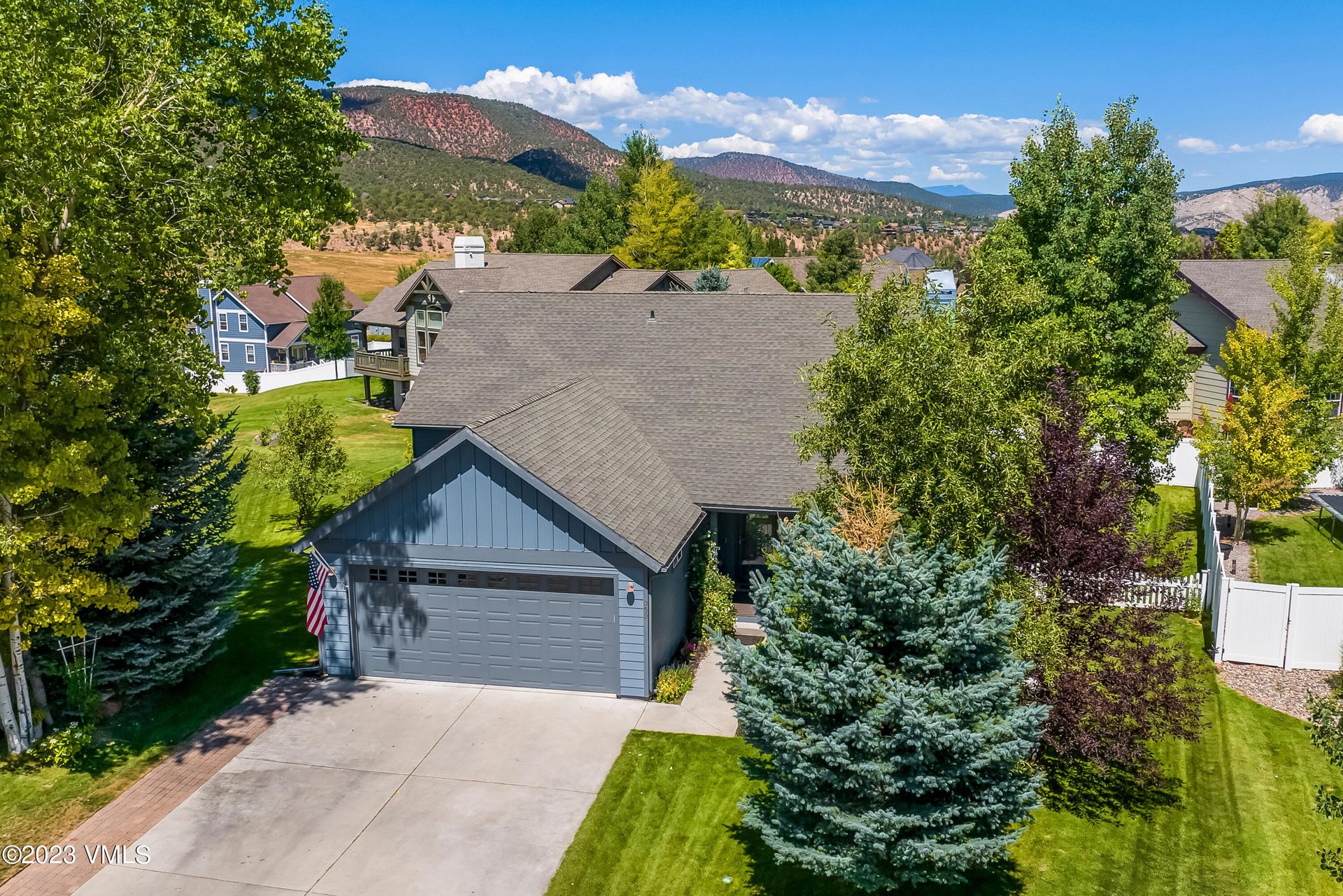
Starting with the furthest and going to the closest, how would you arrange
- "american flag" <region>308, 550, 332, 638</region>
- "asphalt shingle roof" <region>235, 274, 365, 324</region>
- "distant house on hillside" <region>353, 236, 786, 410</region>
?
"asphalt shingle roof" <region>235, 274, 365, 324</region> < "distant house on hillside" <region>353, 236, 786, 410</region> < "american flag" <region>308, 550, 332, 638</region>

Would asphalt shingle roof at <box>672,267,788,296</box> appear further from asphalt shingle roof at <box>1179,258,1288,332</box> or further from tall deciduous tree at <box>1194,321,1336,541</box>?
tall deciduous tree at <box>1194,321,1336,541</box>

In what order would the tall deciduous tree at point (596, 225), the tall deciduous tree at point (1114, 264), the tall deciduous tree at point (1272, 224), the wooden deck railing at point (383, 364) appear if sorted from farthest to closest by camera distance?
1. the tall deciduous tree at point (596, 225)
2. the tall deciduous tree at point (1272, 224)
3. the wooden deck railing at point (383, 364)
4. the tall deciduous tree at point (1114, 264)

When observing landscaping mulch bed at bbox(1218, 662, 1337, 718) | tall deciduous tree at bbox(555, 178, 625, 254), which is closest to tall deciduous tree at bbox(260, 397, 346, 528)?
landscaping mulch bed at bbox(1218, 662, 1337, 718)

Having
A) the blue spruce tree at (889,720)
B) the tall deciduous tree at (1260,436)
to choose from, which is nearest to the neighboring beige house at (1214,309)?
the tall deciduous tree at (1260,436)

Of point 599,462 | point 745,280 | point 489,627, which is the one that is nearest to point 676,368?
point 599,462

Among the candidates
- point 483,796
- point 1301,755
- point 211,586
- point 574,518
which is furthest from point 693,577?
point 1301,755

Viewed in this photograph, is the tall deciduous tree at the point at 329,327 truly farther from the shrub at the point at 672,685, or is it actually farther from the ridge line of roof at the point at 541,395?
the shrub at the point at 672,685
